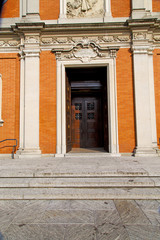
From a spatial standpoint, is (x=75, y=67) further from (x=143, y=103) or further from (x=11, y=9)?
(x=11, y=9)

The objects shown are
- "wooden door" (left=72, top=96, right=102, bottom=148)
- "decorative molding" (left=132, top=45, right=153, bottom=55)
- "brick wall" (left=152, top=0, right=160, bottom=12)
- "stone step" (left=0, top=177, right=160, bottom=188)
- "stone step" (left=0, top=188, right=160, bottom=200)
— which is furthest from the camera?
"wooden door" (left=72, top=96, right=102, bottom=148)

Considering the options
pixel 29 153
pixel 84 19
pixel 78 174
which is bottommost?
pixel 78 174

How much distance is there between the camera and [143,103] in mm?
6684

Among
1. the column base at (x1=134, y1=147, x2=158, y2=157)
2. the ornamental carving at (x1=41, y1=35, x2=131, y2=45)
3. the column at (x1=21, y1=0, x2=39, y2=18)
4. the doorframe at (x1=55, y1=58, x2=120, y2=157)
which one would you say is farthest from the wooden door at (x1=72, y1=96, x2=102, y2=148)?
the column at (x1=21, y1=0, x2=39, y2=18)

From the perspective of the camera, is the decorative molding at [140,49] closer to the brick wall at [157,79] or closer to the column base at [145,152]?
the brick wall at [157,79]

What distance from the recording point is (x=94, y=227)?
2.35 m

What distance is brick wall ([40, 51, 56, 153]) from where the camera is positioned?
6797mm

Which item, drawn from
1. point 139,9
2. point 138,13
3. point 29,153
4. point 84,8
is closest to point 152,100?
point 138,13

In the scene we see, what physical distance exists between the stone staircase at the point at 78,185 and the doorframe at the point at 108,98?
260cm

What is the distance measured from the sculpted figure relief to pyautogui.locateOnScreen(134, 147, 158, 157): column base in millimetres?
5764

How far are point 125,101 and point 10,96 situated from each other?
4618 millimetres

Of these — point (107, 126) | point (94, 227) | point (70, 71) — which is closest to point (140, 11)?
point (70, 71)

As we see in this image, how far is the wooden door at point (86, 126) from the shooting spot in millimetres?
8930

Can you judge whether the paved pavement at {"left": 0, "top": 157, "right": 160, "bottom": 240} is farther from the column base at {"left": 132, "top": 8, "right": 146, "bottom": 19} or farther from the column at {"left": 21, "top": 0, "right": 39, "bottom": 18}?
the column at {"left": 21, "top": 0, "right": 39, "bottom": 18}
